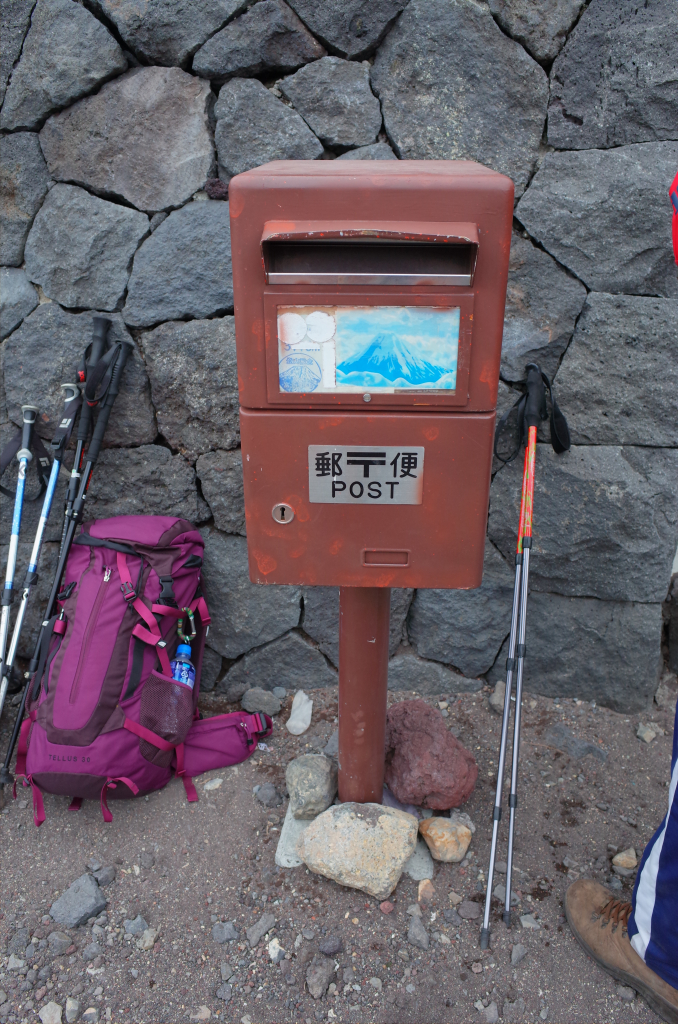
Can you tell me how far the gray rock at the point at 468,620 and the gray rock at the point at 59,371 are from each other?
1271 millimetres

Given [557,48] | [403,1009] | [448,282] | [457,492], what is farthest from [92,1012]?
[557,48]

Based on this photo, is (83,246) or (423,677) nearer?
(83,246)

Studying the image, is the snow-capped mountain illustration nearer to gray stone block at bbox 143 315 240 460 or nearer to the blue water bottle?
gray stone block at bbox 143 315 240 460

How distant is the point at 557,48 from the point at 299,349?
1.56 metres

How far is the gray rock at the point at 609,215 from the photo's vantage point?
6.89 feet

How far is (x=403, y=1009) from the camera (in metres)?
1.66

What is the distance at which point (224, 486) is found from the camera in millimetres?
2516

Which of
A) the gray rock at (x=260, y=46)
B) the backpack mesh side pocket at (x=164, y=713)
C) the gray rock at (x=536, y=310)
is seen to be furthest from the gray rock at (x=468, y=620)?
the gray rock at (x=260, y=46)

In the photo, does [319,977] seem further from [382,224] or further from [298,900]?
[382,224]

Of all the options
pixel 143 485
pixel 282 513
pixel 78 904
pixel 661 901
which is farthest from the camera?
pixel 143 485

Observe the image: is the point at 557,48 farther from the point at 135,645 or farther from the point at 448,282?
the point at 135,645

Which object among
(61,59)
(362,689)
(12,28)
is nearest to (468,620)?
(362,689)

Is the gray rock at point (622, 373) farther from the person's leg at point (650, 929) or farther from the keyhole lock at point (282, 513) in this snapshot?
the keyhole lock at point (282, 513)

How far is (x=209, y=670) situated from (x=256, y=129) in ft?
6.63
